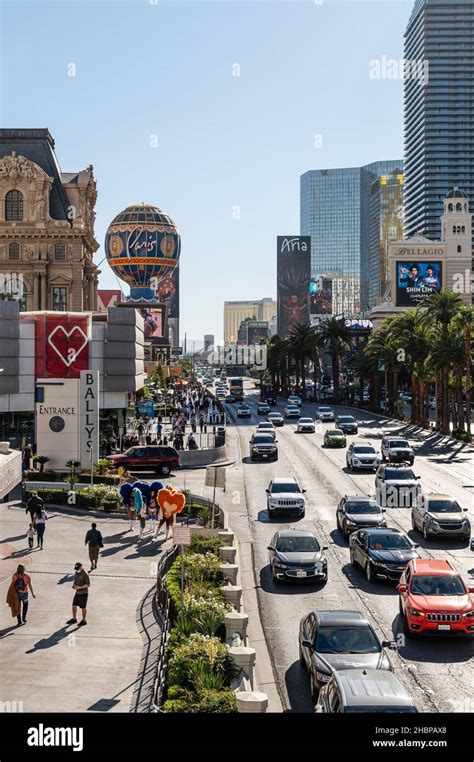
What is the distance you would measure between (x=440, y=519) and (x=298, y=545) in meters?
6.82

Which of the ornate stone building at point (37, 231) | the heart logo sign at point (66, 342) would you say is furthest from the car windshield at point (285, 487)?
the ornate stone building at point (37, 231)

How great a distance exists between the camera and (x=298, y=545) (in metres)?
25.6

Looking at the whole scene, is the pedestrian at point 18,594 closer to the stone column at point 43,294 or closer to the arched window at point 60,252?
the stone column at point 43,294

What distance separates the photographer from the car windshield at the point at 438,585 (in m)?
20.3

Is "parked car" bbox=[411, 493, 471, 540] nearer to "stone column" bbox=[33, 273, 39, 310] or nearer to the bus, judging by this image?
"stone column" bbox=[33, 273, 39, 310]

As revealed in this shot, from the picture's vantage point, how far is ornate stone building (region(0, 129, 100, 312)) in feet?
313

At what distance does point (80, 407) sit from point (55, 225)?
190 ft

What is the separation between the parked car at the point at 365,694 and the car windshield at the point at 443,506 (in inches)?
710

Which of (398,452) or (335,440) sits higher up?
(398,452)

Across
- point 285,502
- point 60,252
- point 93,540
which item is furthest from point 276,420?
point 93,540

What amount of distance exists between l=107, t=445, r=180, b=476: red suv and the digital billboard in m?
101

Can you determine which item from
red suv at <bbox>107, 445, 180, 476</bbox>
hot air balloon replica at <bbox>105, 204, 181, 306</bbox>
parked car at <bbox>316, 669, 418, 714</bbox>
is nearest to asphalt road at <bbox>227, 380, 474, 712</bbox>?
parked car at <bbox>316, 669, 418, 714</bbox>

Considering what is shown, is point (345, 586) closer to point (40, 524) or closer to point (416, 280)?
point (40, 524)

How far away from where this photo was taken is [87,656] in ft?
59.4
